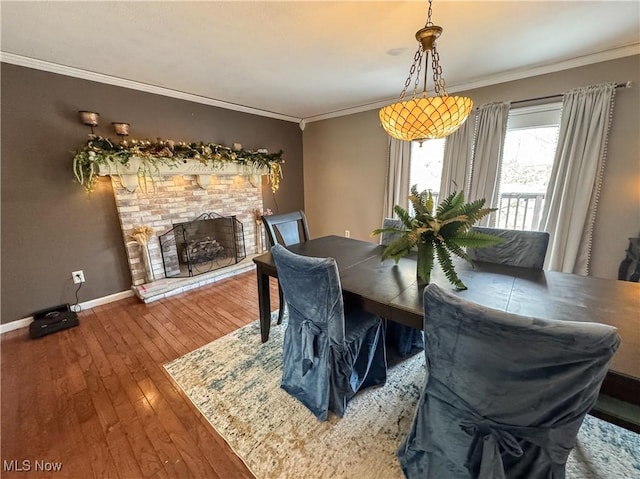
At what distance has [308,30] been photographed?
184 cm

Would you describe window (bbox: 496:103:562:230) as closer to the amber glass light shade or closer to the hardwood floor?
the amber glass light shade

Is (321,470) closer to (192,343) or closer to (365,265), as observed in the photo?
(365,265)

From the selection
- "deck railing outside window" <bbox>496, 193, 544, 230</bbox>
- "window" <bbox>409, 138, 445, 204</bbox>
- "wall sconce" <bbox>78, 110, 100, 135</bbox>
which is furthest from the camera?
"window" <bbox>409, 138, 445, 204</bbox>

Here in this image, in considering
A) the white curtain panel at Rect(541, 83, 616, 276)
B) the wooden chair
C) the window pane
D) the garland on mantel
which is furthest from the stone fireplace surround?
the white curtain panel at Rect(541, 83, 616, 276)

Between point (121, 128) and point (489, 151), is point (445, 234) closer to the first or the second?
point (489, 151)

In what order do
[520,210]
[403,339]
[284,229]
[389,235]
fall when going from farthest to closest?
1. [520,210]
2. [284,229]
3. [389,235]
4. [403,339]

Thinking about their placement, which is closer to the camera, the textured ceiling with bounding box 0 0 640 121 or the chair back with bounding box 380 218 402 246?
the textured ceiling with bounding box 0 0 640 121

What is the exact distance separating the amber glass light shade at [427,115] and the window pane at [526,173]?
1911mm

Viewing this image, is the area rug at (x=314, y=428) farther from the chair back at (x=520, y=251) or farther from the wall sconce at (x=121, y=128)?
the wall sconce at (x=121, y=128)

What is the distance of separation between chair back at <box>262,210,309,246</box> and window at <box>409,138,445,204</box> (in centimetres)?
187

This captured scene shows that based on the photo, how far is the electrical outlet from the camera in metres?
2.64

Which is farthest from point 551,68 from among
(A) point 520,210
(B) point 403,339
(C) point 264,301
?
(C) point 264,301

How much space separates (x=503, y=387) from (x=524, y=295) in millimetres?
655

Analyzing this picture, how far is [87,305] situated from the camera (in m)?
2.75
